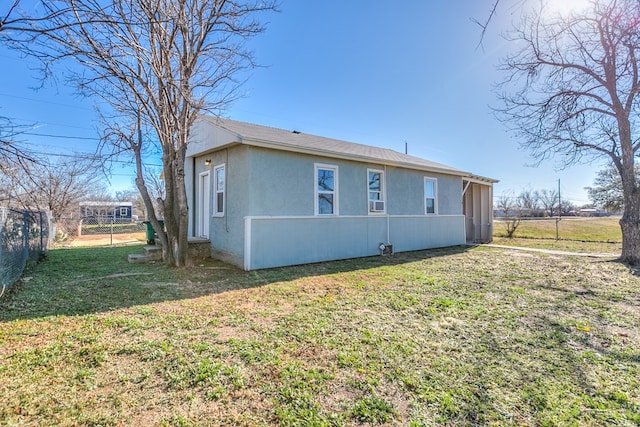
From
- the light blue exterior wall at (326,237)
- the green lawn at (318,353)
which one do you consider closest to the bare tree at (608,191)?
the light blue exterior wall at (326,237)

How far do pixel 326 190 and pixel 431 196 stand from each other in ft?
17.2

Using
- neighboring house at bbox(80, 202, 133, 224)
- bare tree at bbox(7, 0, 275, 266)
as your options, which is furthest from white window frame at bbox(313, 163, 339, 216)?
neighboring house at bbox(80, 202, 133, 224)

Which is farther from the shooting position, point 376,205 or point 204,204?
point 204,204

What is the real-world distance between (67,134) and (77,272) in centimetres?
1185

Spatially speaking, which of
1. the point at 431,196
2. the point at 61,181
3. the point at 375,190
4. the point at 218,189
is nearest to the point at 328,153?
the point at 375,190

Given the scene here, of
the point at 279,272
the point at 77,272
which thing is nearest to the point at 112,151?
the point at 77,272

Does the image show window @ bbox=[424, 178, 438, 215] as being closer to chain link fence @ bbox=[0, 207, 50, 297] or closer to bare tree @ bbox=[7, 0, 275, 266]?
bare tree @ bbox=[7, 0, 275, 266]

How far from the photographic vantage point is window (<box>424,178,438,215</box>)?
37.1 ft

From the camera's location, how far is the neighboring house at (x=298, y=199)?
23.2ft

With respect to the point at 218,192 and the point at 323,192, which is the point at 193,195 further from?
the point at 323,192

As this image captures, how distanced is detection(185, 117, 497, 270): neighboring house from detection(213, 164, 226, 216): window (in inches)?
1.2

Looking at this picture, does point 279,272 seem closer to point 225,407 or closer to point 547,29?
point 225,407

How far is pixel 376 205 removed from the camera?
941cm

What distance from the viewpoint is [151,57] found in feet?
19.1
